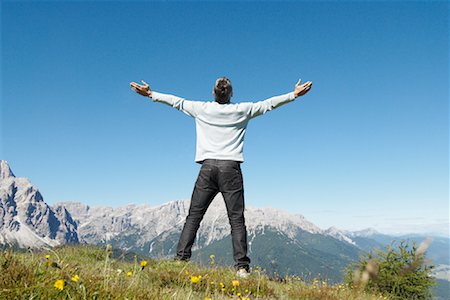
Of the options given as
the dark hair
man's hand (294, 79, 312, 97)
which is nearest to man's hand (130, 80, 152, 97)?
the dark hair

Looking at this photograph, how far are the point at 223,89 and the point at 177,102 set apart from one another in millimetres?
1023

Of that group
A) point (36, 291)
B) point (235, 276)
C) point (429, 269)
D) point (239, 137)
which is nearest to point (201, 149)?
point (239, 137)

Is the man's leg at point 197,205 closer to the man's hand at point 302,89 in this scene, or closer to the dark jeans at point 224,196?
the dark jeans at point 224,196

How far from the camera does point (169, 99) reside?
7.54 meters

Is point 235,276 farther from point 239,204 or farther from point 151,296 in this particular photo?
point 151,296

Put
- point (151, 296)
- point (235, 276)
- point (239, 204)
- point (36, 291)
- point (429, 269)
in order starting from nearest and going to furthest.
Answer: point (36, 291), point (151, 296), point (235, 276), point (239, 204), point (429, 269)

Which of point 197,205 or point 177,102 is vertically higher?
point 177,102

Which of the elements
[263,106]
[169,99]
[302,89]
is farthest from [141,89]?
[302,89]

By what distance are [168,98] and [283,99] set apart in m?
2.36

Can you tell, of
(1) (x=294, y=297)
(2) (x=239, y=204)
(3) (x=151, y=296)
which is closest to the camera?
(3) (x=151, y=296)

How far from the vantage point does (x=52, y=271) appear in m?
2.83

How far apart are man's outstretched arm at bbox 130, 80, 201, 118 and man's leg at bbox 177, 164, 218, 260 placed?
1.27 meters

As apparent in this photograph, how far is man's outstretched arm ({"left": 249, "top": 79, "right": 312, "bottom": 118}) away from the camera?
7.03 metres

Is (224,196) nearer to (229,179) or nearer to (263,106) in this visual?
(229,179)
